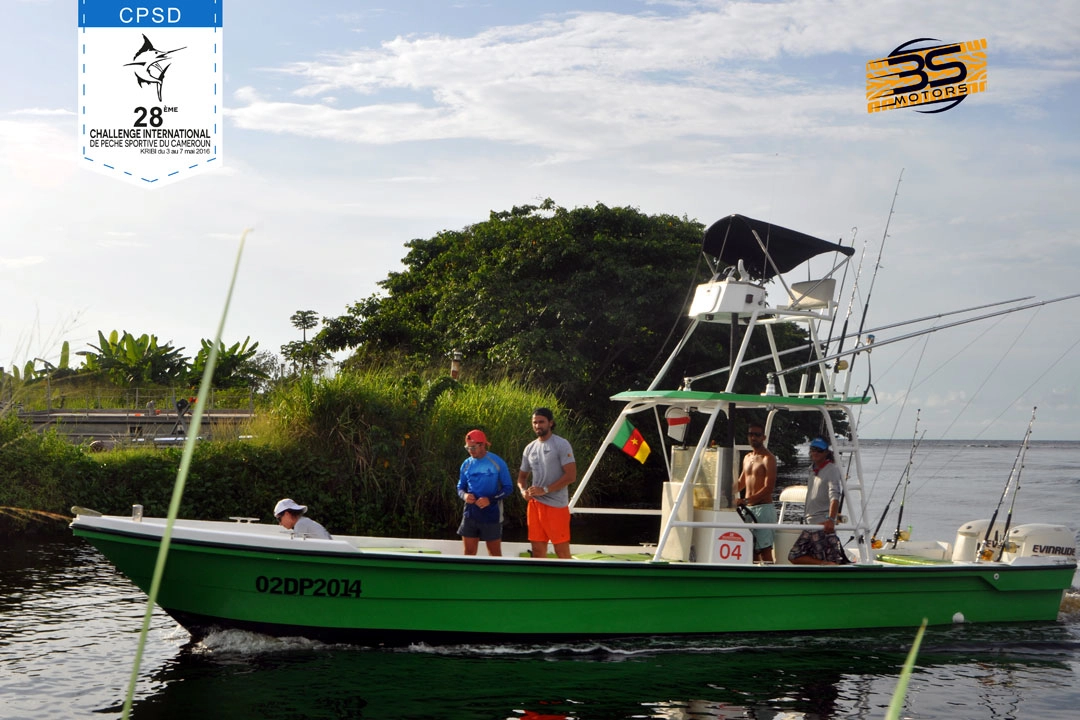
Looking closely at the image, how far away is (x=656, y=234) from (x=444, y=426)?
12.4 metres

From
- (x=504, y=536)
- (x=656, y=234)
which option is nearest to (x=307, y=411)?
(x=504, y=536)

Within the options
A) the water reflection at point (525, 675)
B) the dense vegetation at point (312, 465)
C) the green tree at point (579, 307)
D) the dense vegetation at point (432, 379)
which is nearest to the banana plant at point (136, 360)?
the dense vegetation at point (432, 379)

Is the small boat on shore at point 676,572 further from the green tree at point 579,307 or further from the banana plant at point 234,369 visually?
the banana plant at point 234,369

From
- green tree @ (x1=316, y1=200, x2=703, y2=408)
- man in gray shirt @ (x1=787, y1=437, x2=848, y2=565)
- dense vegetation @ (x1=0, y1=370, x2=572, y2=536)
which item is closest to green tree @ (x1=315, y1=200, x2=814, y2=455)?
green tree @ (x1=316, y1=200, x2=703, y2=408)

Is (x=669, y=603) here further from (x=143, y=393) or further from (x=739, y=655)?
(x=143, y=393)

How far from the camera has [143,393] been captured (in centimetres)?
3419

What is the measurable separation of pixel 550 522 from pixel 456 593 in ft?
4.11

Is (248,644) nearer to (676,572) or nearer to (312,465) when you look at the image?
(676,572)

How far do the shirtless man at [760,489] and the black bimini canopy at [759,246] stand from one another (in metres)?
1.76

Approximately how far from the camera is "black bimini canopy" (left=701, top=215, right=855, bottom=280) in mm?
10195

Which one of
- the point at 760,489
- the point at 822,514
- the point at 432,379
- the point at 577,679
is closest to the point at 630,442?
the point at 760,489

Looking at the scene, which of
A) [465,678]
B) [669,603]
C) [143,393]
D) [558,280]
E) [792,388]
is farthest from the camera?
[143,393]

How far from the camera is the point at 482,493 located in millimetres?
9609

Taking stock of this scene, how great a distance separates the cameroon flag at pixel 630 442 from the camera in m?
10.2
